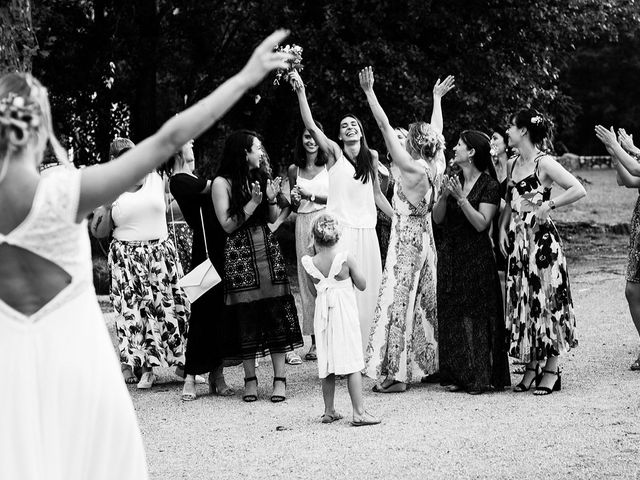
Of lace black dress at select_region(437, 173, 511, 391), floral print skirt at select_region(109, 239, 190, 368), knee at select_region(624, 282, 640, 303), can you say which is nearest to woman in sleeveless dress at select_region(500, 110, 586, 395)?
lace black dress at select_region(437, 173, 511, 391)

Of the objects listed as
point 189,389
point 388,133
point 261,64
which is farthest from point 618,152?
point 261,64

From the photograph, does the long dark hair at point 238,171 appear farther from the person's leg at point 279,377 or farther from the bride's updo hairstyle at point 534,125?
the bride's updo hairstyle at point 534,125

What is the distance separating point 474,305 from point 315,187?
86.9 inches

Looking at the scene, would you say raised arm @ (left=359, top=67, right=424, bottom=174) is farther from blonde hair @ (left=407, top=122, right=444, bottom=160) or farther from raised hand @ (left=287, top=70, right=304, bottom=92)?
raised hand @ (left=287, top=70, right=304, bottom=92)

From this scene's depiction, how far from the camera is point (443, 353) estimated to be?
26.8 feet

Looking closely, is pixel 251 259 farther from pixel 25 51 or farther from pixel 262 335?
pixel 25 51

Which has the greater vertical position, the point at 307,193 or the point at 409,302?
the point at 307,193

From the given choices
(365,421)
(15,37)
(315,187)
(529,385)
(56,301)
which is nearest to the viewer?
(56,301)

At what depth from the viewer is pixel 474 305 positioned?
8.00m

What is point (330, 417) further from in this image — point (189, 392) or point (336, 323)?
→ point (189, 392)

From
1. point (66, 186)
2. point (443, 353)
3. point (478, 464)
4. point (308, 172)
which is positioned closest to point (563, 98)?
point (308, 172)

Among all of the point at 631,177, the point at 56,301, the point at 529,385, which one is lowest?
the point at 529,385

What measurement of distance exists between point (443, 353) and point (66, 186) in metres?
5.44

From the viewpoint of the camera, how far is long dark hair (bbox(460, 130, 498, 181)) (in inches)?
315
